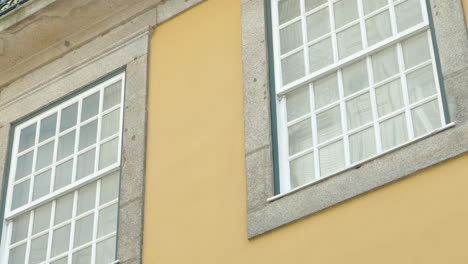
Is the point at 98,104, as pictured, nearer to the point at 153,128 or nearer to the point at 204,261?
the point at 153,128

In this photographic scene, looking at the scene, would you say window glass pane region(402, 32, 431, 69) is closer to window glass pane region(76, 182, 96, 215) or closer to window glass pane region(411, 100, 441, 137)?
window glass pane region(411, 100, 441, 137)

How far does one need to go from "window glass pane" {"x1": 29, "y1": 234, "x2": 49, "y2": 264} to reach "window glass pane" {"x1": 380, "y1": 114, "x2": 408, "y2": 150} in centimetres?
309

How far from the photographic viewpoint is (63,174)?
36.7 ft

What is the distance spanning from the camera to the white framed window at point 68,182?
10602mm

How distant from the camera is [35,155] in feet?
37.7

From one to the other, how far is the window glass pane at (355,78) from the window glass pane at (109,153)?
2.12 m

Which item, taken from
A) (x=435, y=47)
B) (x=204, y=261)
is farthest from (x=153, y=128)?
(x=435, y=47)

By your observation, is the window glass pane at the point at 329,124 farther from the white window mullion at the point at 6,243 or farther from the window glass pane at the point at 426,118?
the white window mullion at the point at 6,243

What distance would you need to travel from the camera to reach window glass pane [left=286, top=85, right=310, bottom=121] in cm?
993

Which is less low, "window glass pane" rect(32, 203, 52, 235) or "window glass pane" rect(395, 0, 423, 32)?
"window glass pane" rect(395, 0, 423, 32)

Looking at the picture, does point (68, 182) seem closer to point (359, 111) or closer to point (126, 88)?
point (126, 88)

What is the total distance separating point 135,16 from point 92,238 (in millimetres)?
2133

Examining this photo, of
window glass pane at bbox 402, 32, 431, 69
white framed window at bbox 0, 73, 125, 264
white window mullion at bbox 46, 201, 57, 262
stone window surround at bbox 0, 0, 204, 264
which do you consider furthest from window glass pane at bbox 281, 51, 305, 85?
white window mullion at bbox 46, 201, 57, 262

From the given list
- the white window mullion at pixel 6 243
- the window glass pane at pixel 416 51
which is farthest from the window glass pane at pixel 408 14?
the white window mullion at pixel 6 243
